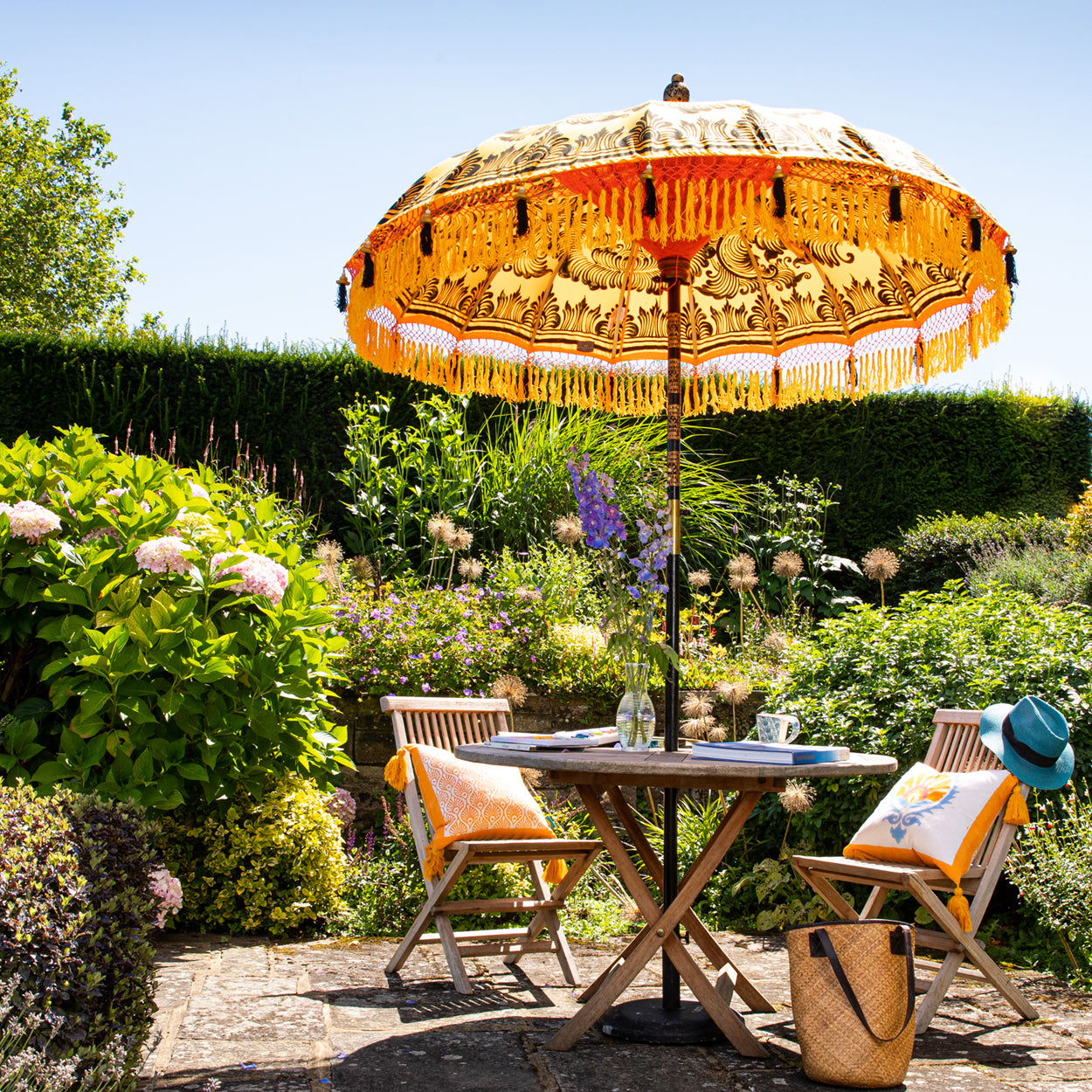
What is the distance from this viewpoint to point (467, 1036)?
2.92m

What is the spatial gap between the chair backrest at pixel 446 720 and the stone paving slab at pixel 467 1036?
83 cm

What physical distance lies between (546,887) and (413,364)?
2.04 m

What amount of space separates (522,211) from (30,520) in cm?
219

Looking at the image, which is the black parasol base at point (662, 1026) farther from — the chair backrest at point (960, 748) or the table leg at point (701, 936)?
the chair backrest at point (960, 748)

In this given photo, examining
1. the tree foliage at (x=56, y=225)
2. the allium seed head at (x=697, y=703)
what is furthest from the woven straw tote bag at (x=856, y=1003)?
the tree foliage at (x=56, y=225)

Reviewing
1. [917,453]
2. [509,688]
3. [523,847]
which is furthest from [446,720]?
[917,453]

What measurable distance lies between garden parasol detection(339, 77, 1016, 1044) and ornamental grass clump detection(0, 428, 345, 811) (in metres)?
1.04

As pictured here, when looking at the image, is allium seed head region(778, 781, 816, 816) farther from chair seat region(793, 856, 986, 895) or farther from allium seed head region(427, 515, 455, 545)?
allium seed head region(427, 515, 455, 545)

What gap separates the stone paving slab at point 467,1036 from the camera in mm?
2547

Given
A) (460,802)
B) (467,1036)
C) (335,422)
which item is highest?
(335,422)

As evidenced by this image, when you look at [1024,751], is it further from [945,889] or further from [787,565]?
[787,565]

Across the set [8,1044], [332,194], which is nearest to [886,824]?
[8,1044]

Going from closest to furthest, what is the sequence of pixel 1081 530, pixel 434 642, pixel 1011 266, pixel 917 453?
pixel 1011 266 → pixel 434 642 → pixel 1081 530 → pixel 917 453

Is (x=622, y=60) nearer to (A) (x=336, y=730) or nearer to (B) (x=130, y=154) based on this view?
(A) (x=336, y=730)
